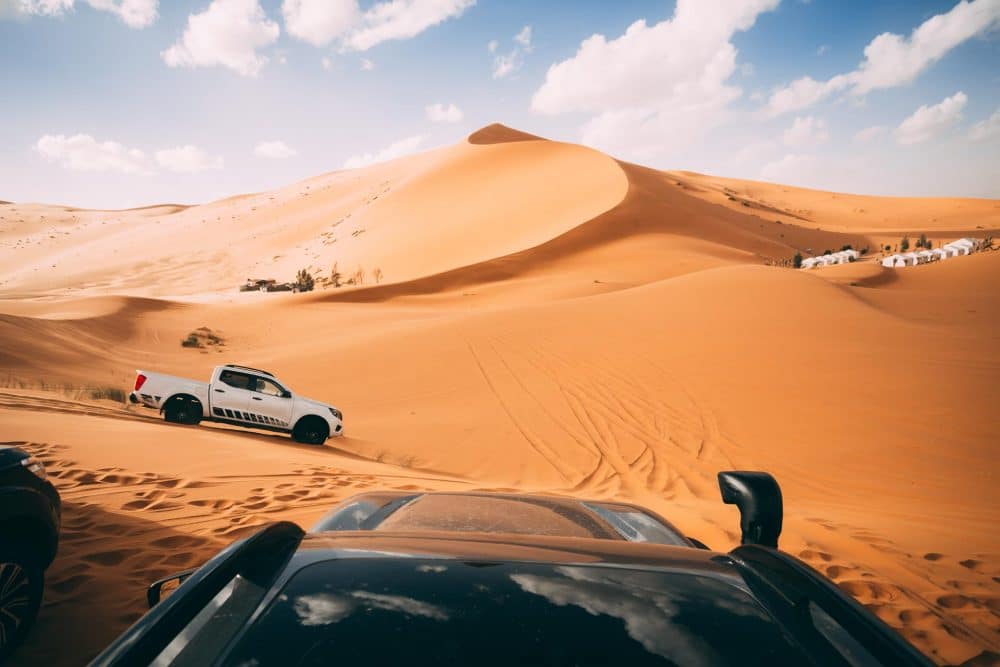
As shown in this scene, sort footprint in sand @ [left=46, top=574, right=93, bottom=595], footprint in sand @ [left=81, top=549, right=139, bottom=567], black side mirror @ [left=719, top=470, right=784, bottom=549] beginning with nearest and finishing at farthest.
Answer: black side mirror @ [left=719, top=470, right=784, bottom=549], footprint in sand @ [left=46, top=574, right=93, bottom=595], footprint in sand @ [left=81, top=549, right=139, bottom=567]

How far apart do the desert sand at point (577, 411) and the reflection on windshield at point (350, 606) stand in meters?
2.73

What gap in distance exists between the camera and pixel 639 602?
126 cm

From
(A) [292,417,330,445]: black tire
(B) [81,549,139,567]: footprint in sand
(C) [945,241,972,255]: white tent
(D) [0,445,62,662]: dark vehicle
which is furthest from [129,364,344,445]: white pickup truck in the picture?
(C) [945,241,972,255]: white tent

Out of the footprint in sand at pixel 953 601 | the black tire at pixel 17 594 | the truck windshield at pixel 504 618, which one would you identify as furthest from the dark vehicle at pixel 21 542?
the footprint in sand at pixel 953 601

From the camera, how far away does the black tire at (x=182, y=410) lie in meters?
9.72

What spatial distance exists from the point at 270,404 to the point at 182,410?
1555 millimetres

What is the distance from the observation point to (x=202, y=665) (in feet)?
3.40

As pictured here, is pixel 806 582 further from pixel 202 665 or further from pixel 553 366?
pixel 553 366

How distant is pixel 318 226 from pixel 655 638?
184ft

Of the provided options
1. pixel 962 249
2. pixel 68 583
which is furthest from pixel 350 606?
pixel 962 249

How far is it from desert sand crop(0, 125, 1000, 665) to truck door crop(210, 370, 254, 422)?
0.46m

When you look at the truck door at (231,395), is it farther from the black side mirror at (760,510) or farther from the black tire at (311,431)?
the black side mirror at (760,510)

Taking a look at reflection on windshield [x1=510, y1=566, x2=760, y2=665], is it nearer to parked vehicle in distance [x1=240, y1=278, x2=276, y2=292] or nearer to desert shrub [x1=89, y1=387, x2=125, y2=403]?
desert shrub [x1=89, y1=387, x2=125, y2=403]

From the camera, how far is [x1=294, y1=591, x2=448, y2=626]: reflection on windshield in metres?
1.17
